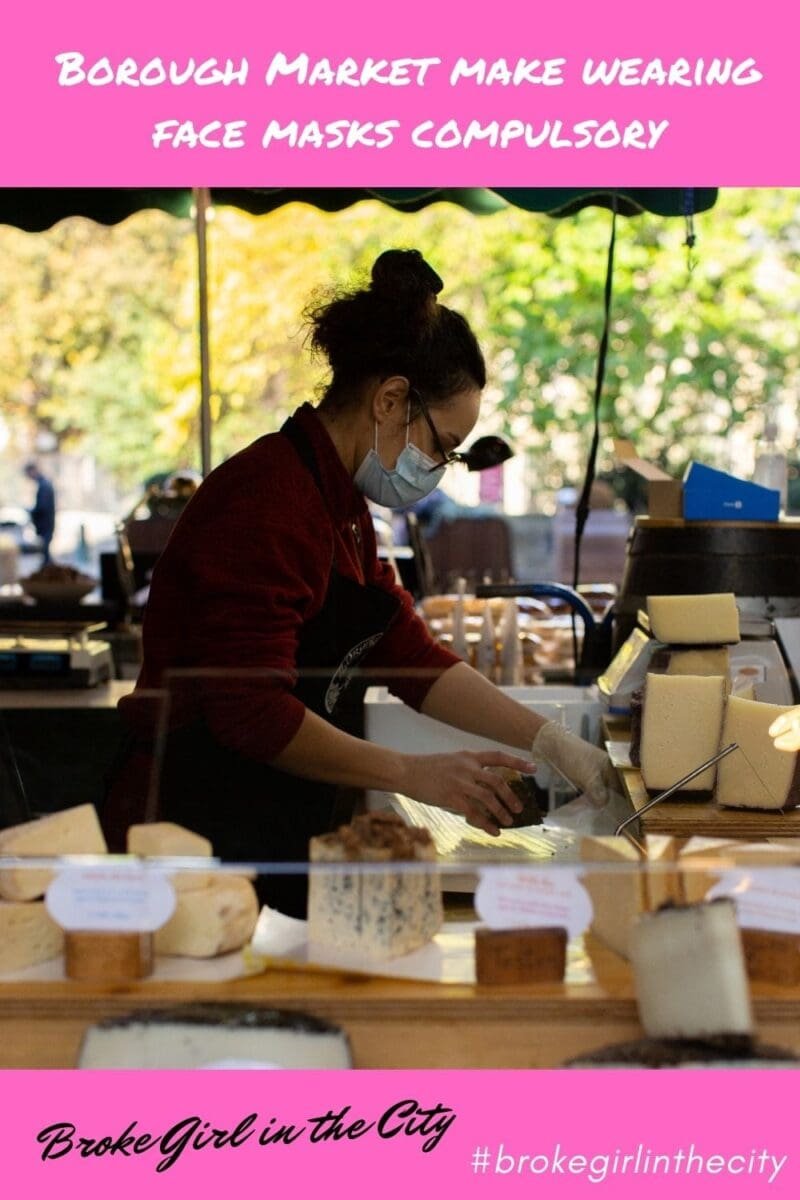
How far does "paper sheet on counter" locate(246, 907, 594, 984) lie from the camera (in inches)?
60.6

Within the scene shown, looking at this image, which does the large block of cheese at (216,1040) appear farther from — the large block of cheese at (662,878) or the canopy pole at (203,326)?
the canopy pole at (203,326)

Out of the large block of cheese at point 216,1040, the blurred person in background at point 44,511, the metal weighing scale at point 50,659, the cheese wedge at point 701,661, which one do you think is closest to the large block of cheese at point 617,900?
the large block of cheese at point 216,1040

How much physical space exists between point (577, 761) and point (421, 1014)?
1152 millimetres

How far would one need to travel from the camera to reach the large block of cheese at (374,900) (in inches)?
62.0

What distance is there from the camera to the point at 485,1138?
4.97 feet

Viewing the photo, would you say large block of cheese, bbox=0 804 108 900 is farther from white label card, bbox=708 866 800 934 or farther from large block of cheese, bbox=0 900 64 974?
white label card, bbox=708 866 800 934

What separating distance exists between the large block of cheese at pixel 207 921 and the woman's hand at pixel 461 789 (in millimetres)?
557

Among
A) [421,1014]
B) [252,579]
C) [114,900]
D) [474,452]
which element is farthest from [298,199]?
[421,1014]

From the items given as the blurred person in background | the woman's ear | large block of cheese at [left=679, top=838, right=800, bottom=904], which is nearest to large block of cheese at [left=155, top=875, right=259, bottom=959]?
large block of cheese at [left=679, top=838, right=800, bottom=904]

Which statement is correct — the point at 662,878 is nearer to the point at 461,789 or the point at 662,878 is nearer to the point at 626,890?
the point at 626,890

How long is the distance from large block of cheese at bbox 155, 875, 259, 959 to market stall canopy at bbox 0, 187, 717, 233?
2.68 m

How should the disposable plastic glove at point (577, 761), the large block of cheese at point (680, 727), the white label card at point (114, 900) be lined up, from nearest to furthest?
1. the white label card at point (114, 900)
2. the large block of cheese at point (680, 727)
3. the disposable plastic glove at point (577, 761)

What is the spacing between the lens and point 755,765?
7.11 ft
